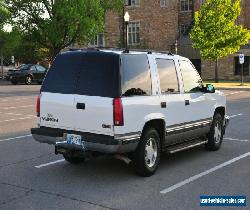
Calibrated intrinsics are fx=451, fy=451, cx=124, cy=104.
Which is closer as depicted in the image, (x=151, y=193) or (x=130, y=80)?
(x=151, y=193)

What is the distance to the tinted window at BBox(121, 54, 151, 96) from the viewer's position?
696cm

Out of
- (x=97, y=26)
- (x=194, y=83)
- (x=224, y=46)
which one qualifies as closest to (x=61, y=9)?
(x=97, y=26)

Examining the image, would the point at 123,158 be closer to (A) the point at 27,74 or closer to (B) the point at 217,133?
(B) the point at 217,133

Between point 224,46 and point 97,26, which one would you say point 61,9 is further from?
point 224,46

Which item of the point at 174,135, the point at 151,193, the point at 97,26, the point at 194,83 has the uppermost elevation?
the point at 97,26

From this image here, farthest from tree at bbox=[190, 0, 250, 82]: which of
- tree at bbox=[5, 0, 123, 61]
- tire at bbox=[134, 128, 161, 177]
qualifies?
tire at bbox=[134, 128, 161, 177]

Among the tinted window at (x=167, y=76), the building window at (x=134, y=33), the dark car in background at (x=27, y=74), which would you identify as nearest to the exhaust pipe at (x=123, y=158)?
the tinted window at (x=167, y=76)

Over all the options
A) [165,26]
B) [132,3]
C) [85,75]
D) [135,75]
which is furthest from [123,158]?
[132,3]

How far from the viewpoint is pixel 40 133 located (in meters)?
7.52

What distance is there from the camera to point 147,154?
733cm

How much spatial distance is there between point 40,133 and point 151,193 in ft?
7.36

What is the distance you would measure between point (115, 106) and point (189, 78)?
7.89ft

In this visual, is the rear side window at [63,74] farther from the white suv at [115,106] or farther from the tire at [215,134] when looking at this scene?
the tire at [215,134]

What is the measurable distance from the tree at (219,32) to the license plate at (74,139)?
29921mm
